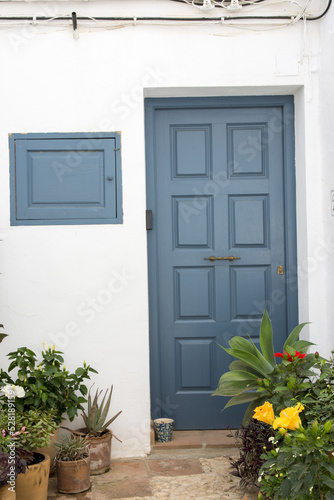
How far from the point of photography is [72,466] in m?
3.19

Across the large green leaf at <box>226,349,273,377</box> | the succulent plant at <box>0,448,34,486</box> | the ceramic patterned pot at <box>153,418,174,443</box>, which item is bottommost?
the ceramic patterned pot at <box>153,418,174,443</box>

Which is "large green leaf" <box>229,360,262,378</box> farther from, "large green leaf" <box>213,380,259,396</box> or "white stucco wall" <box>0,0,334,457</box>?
"white stucco wall" <box>0,0,334,457</box>

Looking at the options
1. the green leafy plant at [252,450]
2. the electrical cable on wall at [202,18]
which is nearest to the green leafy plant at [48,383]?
the green leafy plant at [252,450]

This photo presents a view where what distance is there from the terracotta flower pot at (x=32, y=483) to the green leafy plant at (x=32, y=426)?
12 cm

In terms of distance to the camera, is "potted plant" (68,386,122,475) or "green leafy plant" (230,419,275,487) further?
"potted plant" (68,386,122,475)

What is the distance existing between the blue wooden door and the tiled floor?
265mm

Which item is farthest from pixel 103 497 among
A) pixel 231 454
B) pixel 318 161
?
pixel 318 161

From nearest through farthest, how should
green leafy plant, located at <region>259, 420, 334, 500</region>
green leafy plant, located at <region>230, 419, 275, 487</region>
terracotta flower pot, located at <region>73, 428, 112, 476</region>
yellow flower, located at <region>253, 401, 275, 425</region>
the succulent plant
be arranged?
1. green leafy plant, located at <region>259, 420, 334, 500</region>
2. yellow flower, located at <region>253, 401, 275, 425</region>
3. the succulent plant
4. green leafy plant, located at <region>230, 419, 275, 487</region>
5. terracotta flower pot, located at <region>73, 428, 112, 476</region>

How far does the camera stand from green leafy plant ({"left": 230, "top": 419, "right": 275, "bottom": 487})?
310cm

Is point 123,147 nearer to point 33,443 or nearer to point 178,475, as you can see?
point 33,443

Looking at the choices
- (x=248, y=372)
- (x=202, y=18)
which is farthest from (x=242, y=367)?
(x=202, y=18)

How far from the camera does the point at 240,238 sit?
13.1ft

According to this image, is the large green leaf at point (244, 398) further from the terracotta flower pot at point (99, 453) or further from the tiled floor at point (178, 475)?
the terracotta flower pot at point (99, 453)

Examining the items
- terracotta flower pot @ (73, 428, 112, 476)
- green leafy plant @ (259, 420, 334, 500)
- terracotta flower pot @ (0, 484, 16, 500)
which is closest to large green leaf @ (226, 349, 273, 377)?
green leafy plant @ (259, 420, 334, 500)
